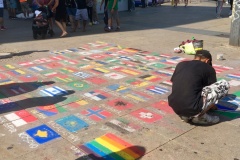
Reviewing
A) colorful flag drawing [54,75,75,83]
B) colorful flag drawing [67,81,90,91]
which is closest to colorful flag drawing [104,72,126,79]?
colorful flag drawing [67,81,90,91]

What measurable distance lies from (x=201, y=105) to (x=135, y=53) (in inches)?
173

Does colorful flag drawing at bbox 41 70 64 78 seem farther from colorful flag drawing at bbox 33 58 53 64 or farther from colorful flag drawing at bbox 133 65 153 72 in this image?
colorful flag drawing at bbox 133 65 153 72

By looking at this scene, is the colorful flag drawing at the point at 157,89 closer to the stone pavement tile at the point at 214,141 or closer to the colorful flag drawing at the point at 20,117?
the stone pavement tile at the point at 214,141

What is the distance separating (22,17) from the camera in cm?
1509

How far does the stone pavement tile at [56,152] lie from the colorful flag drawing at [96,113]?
29.8 inches

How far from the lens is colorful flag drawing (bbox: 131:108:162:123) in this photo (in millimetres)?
4026

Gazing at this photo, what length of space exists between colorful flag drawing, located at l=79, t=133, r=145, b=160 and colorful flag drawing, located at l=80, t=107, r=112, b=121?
58 cm

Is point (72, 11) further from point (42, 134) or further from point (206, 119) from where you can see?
point (206, 119)

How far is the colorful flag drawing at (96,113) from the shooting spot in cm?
411

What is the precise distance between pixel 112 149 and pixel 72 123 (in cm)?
86

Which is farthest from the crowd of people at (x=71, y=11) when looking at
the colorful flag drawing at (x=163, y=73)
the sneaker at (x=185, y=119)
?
the sneaker at (x=185, y=119)

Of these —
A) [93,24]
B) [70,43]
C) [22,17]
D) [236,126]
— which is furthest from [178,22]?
[236,126]

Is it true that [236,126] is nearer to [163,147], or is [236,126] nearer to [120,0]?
[163,147]

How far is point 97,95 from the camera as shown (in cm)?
490
